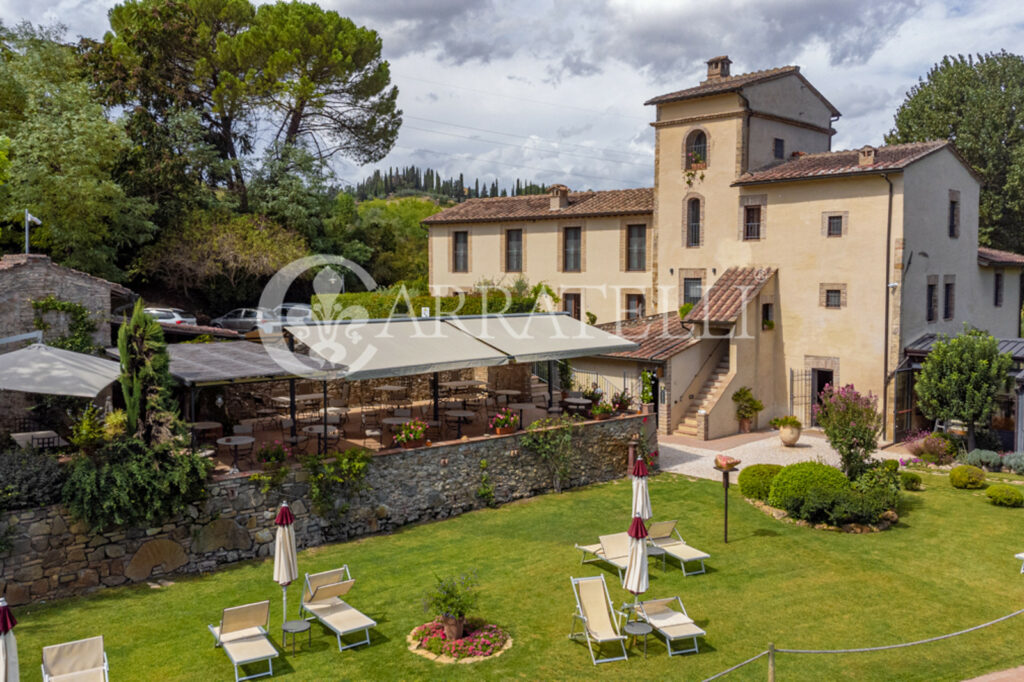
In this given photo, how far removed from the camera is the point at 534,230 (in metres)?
36.3

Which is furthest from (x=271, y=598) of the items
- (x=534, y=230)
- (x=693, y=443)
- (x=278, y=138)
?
(x=278, y=138)

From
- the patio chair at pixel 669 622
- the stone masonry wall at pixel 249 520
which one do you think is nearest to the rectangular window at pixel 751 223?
the stone masonry wall at pixel 249 520

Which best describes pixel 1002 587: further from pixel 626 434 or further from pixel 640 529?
pixel 626 434

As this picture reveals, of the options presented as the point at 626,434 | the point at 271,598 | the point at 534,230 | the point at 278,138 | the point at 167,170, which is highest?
the point at 278,138

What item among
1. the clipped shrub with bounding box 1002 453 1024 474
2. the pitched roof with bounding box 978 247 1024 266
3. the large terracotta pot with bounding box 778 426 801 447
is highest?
the pitched roof with bounding box 978 247 1024 266

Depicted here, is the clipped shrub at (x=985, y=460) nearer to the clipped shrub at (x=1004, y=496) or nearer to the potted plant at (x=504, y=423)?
the clipped shrub at (x=1004, y=496)

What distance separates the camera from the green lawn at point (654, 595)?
10.8m

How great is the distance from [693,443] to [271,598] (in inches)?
618

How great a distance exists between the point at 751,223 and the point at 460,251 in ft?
51.8

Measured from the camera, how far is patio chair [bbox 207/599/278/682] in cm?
1049

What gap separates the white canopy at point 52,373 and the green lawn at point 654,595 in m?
3.83

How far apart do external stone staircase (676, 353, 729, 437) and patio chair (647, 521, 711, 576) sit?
11.0 m

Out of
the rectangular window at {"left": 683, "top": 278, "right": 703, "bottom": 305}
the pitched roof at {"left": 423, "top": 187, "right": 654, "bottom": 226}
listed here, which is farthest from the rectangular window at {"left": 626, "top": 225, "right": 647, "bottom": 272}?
the rectangular window at {"left": 683, "top": 278, "right": 703, "bottom": 305}

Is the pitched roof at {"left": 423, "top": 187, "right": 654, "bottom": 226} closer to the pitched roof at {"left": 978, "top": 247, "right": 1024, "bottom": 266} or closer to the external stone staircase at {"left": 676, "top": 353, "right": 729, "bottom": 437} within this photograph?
the external stone staircase at {"left": 676, "top": 353, "right": 729, "bottom": 437}
